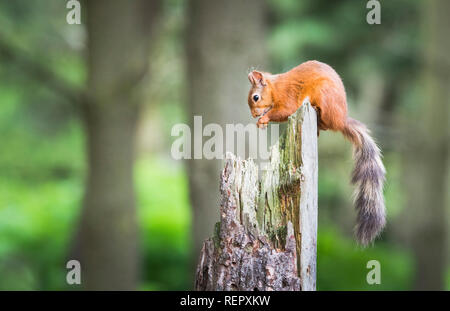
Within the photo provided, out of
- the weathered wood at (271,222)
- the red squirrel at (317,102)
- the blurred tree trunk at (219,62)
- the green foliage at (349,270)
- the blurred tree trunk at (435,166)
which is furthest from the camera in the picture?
the green foliage at (349,270)

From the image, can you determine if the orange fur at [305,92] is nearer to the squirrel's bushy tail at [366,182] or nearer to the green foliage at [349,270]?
the squirrel's bushy tail at [366,182]

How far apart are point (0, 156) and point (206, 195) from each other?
6153 millimetres

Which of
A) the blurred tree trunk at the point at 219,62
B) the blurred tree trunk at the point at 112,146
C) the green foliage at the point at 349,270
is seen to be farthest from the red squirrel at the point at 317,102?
the green foliage at the point at 349,270

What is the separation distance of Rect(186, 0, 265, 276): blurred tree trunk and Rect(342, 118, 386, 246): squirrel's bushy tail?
2.30m

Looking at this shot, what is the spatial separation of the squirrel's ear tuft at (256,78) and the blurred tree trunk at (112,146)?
296cm

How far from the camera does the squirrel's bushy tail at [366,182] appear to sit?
225 centimetres

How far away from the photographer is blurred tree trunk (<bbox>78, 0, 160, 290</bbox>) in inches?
195

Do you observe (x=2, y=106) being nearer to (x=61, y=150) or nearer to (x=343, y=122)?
(x=61, y=150)

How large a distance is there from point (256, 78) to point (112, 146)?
10.4 ft

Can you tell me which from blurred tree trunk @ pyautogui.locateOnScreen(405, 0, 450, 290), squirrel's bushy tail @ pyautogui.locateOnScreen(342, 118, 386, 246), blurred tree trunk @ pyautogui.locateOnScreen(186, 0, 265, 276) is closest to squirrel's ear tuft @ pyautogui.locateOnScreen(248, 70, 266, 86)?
squirrel's bushy tail @ pyautogui.locateOnScreen(342, 118, 386, 246)

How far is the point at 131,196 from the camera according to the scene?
5.25 metres

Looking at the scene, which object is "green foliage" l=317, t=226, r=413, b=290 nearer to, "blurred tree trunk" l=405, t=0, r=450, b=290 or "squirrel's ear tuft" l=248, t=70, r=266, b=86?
"blurred tree trunk" l=405, t=0, r=450, b=290

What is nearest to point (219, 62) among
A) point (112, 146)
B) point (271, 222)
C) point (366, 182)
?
point (112, 146)
